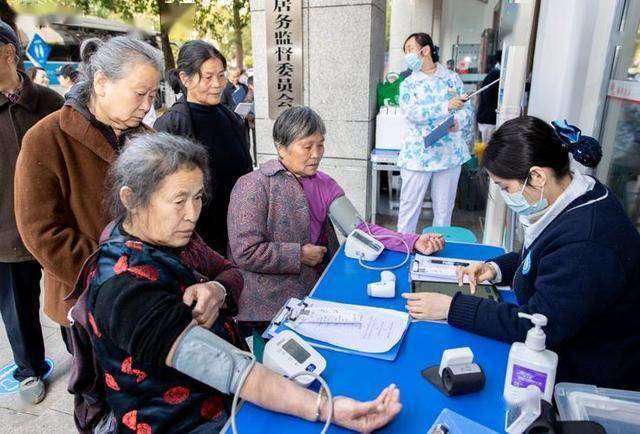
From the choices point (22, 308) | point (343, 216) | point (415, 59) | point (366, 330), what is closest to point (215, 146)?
point (343, 216)

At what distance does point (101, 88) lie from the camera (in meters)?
1.54

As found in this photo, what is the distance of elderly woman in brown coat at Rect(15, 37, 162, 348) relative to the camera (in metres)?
1.49

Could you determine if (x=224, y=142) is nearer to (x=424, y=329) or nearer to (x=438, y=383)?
(x=424, y=329)

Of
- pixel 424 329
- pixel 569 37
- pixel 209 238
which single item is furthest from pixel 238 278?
pixel 569 37

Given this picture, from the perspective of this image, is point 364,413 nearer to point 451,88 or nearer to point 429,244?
point 429,244

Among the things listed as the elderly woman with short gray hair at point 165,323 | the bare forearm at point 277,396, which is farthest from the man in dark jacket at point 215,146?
the bare forearm at point 277,396

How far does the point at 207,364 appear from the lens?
1005 millimetres

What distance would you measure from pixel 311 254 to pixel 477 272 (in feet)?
2.20

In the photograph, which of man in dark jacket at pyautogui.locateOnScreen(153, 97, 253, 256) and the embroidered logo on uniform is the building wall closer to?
the embroidered logo on uniform

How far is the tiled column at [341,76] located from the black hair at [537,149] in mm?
2673

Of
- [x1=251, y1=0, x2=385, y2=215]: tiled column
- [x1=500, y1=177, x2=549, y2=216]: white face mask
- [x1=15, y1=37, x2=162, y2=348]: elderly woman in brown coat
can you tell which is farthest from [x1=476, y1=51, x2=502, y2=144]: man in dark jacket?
[x1=15, y1=37, x2=162, y2=348]: elderly woman in brown coat

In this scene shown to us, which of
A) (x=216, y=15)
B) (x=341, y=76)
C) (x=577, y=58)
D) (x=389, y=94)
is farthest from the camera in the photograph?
(x=216, y=15)

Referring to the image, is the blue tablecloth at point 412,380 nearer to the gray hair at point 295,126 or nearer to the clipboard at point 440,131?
the gray hair at point 295,126

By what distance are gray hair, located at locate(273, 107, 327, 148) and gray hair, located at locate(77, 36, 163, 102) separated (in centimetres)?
54
